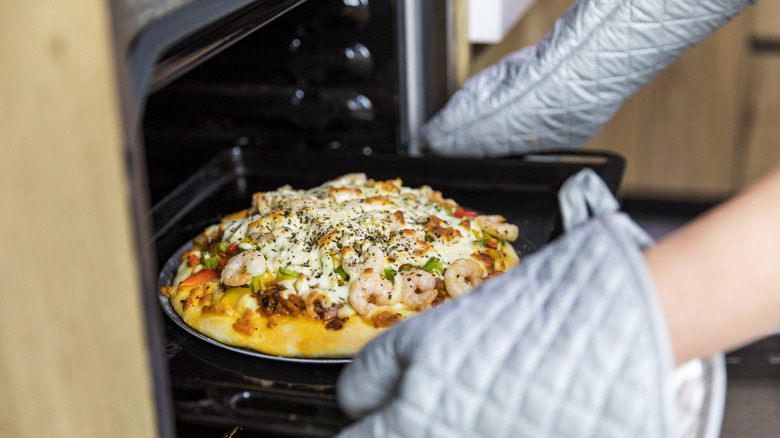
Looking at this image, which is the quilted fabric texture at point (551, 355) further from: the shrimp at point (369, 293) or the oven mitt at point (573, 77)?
the oven mitt at point (573, 77)

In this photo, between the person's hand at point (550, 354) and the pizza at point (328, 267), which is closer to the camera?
the person's hand at point (550, 354)

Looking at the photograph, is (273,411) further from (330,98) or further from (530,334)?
(330,98)

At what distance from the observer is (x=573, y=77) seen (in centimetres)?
112

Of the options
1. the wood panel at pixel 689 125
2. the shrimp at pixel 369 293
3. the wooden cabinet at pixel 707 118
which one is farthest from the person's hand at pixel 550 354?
the wood panel at pixel 689 125

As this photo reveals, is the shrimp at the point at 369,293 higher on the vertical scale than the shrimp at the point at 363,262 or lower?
lower

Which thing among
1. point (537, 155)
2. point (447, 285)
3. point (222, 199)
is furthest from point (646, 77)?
point (222, 199)

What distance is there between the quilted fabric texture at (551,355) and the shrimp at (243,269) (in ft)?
1.25

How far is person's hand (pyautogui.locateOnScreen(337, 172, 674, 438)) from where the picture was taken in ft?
1.55

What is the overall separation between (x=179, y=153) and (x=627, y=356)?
3.38ft

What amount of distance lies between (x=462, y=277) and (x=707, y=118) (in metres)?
2.09

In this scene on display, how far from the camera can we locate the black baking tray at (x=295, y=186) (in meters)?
0.75

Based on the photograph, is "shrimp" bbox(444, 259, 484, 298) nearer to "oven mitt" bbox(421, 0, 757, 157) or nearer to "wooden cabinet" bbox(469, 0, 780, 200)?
"oven mitt" bbox(421, 0, 757, 157)

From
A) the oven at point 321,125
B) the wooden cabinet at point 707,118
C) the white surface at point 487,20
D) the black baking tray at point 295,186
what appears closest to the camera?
the black baking tray at point 295,186

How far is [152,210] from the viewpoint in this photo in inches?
45.5
